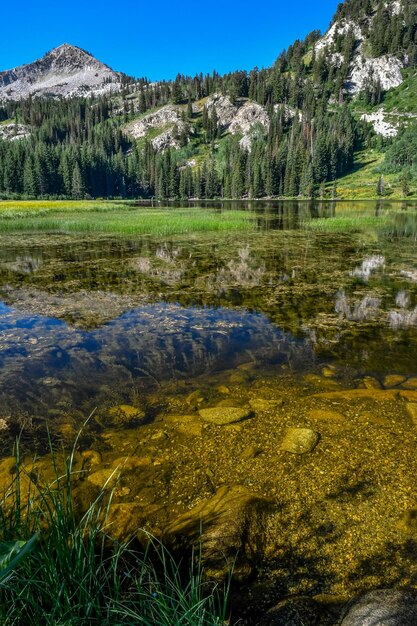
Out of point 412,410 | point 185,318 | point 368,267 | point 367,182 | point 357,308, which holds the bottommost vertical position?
point 412,410

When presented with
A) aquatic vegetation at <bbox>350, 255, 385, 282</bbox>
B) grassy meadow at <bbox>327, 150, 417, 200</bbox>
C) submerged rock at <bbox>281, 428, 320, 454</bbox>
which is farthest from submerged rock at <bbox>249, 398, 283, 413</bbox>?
grassy meadow at <bbox>327, 150, 417, 200</bbox>

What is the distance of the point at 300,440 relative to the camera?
17.2 ft

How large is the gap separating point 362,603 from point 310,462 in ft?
6.62

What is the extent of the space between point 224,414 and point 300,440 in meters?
1.39

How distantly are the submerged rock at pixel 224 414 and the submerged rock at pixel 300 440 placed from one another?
87 cm

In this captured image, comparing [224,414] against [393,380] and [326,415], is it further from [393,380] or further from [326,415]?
[393,380]

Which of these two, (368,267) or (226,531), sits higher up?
(368,267)

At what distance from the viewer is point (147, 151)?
156250 mm

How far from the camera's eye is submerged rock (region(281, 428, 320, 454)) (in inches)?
199

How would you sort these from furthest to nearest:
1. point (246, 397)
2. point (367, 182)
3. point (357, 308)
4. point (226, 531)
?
point (367, 182) → point (357, 308) → point (246, 397) → point (226, 531)

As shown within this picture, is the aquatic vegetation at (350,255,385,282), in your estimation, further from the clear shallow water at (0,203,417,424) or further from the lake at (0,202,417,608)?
the lake at (0,202,417,608)

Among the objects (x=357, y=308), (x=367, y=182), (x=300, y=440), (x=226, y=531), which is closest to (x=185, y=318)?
(x=357, y=308)

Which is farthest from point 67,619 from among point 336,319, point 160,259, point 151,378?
point 160,259

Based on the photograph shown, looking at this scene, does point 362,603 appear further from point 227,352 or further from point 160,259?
point 160,259
